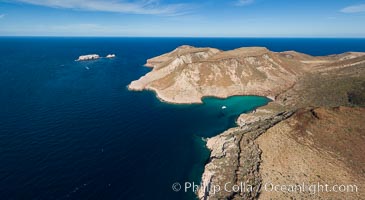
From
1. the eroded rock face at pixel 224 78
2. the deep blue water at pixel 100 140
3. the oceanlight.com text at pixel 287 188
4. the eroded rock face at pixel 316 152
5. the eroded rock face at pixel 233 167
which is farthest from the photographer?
the eroded rock face at pixel 224 78

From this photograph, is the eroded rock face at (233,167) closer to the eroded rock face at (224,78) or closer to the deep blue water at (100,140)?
the deep blue water at (100,140)

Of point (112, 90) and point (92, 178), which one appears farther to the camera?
point (112, 90)

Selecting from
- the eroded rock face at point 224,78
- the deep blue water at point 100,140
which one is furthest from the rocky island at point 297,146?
the eroded rock face at point 224,78

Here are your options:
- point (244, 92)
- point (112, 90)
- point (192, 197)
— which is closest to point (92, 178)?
point (192, 197)

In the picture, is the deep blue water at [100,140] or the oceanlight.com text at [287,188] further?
the deep blue water at [100,140]

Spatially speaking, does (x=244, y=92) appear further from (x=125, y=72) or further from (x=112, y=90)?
(x=125, y=72)

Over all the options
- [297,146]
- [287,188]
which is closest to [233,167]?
[287,188]

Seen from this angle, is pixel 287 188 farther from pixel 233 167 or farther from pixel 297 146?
pixel 297 146

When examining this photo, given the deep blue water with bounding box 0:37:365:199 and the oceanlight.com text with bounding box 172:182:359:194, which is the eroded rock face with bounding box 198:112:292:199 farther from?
the deep blue water with bounding box 0:37:365:199

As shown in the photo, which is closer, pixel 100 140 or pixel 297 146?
pixel 297 146

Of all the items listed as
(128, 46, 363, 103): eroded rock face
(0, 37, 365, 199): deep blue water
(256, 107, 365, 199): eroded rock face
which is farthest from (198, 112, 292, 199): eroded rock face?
(128, 46, 363, 103): eroded rock face

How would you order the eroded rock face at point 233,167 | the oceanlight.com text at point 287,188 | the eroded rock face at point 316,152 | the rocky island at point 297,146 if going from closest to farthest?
the oceanlight.com text at point 287,188
the eroded rock face at point 316,152
the eroded rock face at point 233,167
the rocky island at point 297,146
